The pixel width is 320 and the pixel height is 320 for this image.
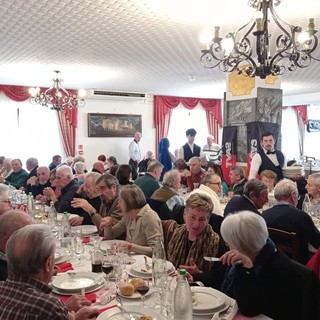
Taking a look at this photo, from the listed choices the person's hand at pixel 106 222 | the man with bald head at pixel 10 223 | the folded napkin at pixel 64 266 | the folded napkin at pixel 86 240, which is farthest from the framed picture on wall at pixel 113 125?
the man with bald head at pixel 10 223

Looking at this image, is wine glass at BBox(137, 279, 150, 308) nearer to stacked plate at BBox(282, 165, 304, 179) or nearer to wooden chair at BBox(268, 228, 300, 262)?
wooden chair at BBox(268, 228, 300, 262)

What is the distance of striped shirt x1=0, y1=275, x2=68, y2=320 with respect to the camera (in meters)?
1.41

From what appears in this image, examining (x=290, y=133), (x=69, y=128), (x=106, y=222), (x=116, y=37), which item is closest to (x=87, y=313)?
(x=106, y=222)

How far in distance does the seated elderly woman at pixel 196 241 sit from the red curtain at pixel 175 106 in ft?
31.1

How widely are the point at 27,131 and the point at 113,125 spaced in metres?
2.59

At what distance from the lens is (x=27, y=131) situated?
10.4 meters

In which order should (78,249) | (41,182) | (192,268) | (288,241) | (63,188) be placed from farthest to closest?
(41,182), (63,188), (288,241), (78,249), (192,268)

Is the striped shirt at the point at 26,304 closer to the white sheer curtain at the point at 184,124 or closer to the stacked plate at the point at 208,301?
the stacked plate at the point at 208,301

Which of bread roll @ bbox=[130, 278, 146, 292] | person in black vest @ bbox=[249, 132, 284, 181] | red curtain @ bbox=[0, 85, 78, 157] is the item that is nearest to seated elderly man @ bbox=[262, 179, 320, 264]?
bread roll @ bbox=[130, 278, 146, 292]

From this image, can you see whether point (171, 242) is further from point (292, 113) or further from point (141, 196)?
point (292, 113)

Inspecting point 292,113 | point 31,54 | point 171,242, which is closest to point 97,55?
point 31,54

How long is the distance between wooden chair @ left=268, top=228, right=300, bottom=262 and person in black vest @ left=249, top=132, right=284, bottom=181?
2692mm

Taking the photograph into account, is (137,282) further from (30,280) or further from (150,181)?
(150,181)

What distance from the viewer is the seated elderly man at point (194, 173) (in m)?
6.18
